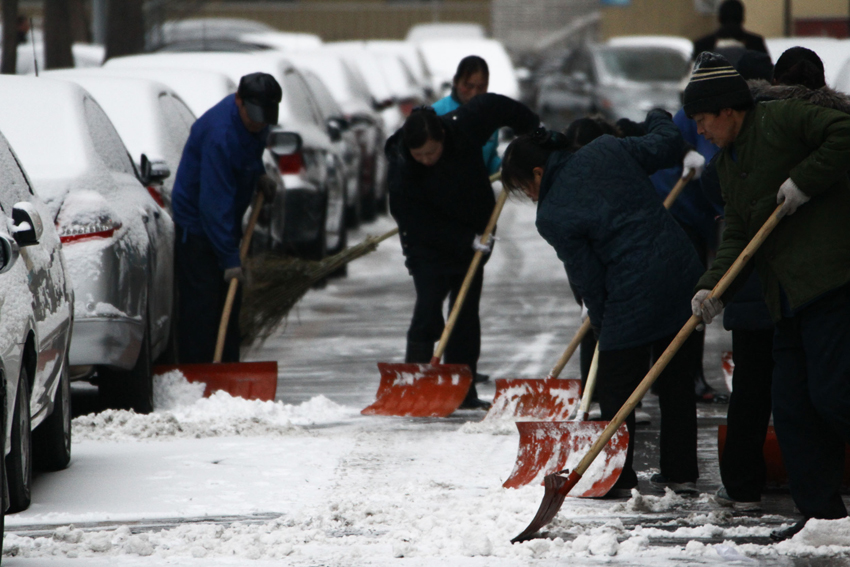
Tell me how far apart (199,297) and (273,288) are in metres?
1.11

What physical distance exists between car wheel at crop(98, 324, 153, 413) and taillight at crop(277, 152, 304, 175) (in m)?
4.39

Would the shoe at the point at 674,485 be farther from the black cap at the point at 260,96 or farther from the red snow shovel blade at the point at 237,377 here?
the black cap at the point at 260,96

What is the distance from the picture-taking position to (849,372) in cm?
495

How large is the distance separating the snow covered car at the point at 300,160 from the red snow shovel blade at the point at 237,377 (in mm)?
2947

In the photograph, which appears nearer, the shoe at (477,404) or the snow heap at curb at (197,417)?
the snow heap at curb at (197,417)

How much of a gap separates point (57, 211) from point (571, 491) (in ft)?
8.71

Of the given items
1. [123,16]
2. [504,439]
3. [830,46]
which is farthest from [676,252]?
[123,16]

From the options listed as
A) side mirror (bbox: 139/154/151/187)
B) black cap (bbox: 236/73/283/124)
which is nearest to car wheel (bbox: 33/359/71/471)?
side mirror (bbox: 139/154/151/187)

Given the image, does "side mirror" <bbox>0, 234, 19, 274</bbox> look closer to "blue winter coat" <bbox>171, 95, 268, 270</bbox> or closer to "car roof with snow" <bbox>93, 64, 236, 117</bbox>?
"blue winter coat" <bbox>171, 95, 268, 270</bbox>

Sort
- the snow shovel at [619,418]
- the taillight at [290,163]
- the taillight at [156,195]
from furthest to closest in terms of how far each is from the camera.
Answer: the taillight at [290,163]
the taillight at [156,195]
the snow shovel at [619,418]

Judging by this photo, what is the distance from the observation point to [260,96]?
7.75 meters

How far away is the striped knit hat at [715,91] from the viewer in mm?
5164

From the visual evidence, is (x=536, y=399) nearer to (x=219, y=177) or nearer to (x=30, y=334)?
(x=219, y=177)

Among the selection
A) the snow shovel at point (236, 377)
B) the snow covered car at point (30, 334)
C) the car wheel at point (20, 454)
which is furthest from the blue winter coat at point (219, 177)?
the car wheel at point (20, 454)
